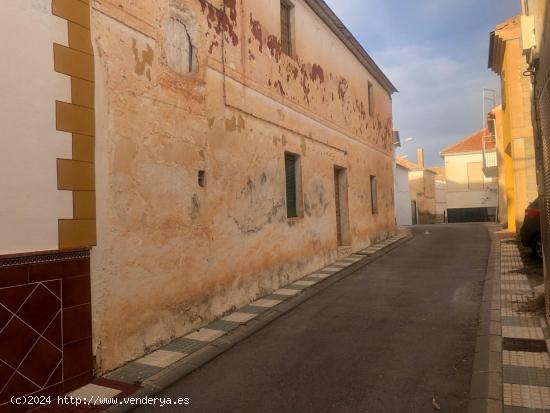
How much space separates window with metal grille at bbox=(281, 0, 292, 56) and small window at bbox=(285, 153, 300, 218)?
87.0 inches

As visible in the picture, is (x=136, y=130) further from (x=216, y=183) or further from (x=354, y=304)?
(x=354, y=304)

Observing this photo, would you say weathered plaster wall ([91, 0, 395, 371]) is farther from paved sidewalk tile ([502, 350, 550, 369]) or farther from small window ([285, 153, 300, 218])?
paved sidewalk tile ([502, 350, 550, 369])

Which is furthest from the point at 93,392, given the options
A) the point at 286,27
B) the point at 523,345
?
the point at 286,27

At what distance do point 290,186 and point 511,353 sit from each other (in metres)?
5.23

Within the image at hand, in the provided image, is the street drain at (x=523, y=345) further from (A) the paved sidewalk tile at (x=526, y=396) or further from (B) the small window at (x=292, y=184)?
(B) the small window at (x=292, y=184)

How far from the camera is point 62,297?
376 centimetres

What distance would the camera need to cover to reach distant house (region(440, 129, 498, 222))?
34.1m

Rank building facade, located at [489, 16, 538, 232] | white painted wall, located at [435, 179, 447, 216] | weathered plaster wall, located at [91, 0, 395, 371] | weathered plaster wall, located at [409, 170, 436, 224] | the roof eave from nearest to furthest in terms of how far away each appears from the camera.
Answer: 1. weathered plaster wall, located at [91, 0, 395, 371]
2. the roof eave
3. building facade, located at [489, 16, 538, 232]
4. weathered plaster wall, located at [409, 170, 436, 224]
5. white painted wall, located at [435, 179, 447, 216]

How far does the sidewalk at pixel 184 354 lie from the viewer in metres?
3.80

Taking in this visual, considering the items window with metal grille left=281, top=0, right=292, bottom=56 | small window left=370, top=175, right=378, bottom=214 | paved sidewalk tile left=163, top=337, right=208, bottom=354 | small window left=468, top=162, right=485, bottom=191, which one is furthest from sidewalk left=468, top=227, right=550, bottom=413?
small window left=468, top=162, right=485, bottom=191

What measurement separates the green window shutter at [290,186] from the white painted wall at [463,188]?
2976cm

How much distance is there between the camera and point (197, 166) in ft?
18.6

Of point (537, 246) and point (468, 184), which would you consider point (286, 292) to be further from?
point (468, 184)

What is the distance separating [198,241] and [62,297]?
209 centimetres
